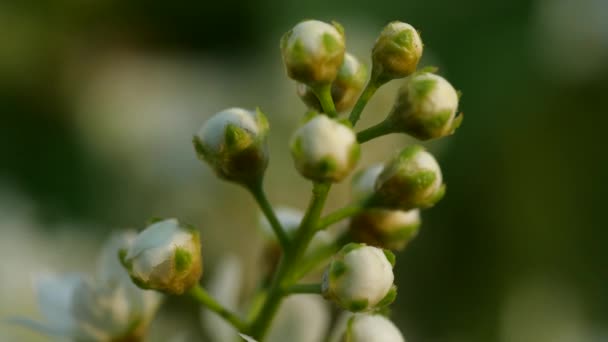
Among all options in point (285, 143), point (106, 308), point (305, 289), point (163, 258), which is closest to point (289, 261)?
point (305, 289)

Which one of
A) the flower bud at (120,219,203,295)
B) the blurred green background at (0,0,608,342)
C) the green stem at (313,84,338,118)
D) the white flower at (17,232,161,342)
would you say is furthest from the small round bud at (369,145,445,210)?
the blurred green background at (0,0,608,342)

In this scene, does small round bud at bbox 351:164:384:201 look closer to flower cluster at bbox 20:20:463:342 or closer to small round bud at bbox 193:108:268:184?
flower cluster at bbox 20:20:463:342

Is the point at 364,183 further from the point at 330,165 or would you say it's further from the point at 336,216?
the point at 330,165

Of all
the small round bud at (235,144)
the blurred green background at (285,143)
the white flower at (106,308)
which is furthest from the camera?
the blurred green background at (285,143)

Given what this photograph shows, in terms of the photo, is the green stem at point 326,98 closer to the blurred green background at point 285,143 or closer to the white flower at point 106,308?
the white flower at point 106,308

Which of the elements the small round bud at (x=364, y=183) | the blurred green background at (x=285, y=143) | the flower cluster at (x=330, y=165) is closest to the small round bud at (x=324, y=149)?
the flower cluster at (x=330, y=165)
